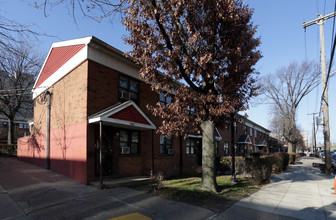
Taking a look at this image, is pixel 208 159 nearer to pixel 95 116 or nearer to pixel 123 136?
pixel 123 136

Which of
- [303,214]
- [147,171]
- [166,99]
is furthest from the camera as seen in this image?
[166,99]

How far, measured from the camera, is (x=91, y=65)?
9.28 m

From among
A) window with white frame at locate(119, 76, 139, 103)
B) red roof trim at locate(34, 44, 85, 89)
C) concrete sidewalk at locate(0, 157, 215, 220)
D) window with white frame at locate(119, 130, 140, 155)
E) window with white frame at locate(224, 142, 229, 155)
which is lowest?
window with white frame at locate(224, 142, 229, 155)

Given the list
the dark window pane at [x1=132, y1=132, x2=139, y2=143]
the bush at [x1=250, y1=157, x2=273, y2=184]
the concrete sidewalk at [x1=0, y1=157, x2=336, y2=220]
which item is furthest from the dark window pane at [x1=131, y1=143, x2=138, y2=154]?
the bush at [x1=250, y1=157, x2=273, y2=184]

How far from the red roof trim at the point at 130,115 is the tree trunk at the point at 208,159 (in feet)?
10.9

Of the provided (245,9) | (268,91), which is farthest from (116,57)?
(268,91)

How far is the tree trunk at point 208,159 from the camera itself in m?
7.90

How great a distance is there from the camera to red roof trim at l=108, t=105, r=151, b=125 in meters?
9.02

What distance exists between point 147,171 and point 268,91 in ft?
92.6

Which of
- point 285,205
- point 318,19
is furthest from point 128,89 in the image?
point 318,19

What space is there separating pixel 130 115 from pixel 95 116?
1.71m

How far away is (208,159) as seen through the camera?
8.07 m

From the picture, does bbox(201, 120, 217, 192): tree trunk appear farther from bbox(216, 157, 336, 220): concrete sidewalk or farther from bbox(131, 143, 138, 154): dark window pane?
bbox(131, 143, 138, 154): dark window pane

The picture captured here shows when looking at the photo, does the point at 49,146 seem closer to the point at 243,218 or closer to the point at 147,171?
the point at 147,171
